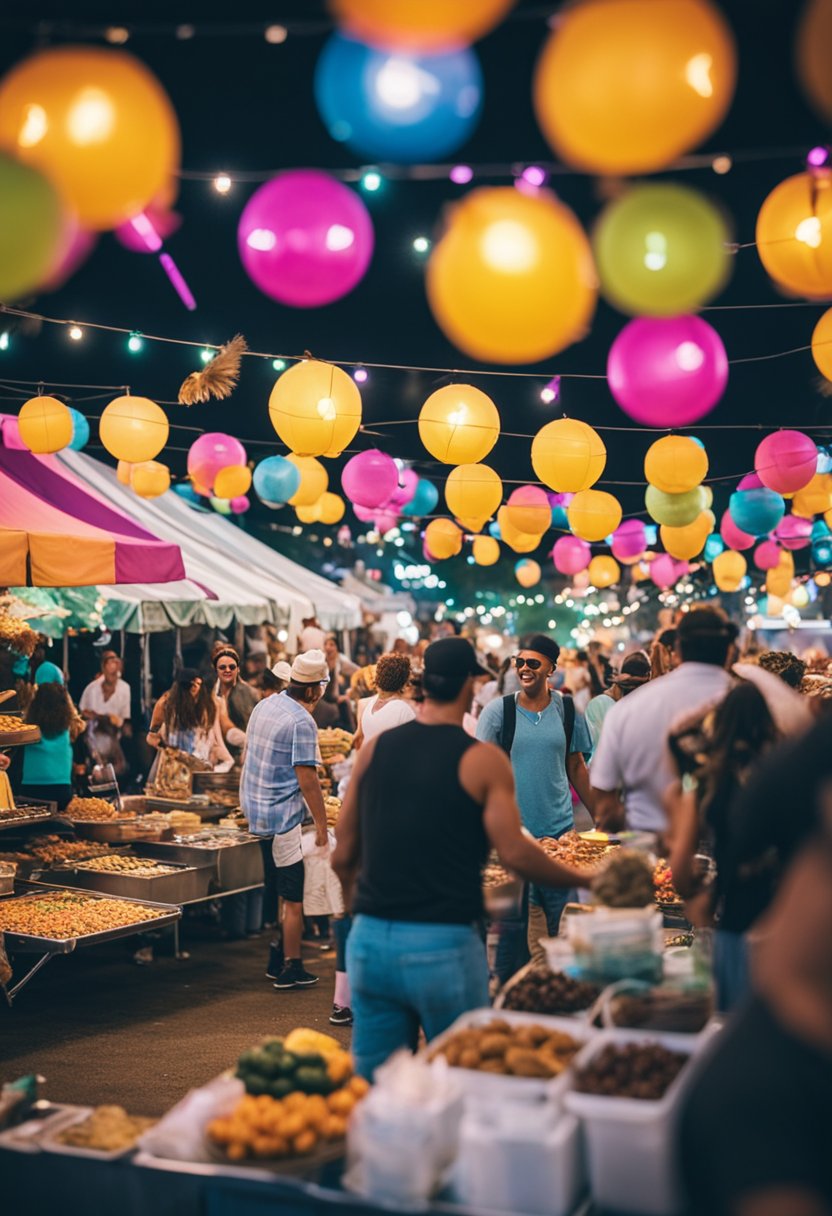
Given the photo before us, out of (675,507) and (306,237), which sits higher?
(306,237)

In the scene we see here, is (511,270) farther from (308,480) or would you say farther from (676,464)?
(308,480)

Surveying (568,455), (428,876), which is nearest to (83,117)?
(428,876)

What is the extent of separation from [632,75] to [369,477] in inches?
257

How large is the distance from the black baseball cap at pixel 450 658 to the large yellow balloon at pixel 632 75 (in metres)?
1.61

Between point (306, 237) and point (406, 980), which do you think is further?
point (306, 237)

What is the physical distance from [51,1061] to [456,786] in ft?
12.9

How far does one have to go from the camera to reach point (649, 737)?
13.5 feet

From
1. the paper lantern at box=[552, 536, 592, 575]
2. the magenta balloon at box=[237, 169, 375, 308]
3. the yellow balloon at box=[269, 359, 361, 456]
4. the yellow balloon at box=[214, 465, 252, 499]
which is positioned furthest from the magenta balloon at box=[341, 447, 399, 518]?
the paper lantern at box=[552, 536, 592, 575]

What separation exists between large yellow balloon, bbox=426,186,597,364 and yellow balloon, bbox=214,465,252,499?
7220 millimetres

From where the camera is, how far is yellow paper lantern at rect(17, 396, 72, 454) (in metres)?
8.52

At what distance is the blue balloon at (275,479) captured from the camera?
1045 centimetres

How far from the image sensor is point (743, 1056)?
85.0 inches

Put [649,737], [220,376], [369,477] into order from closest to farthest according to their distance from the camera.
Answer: [649,737] < [220,376] < [369,477]

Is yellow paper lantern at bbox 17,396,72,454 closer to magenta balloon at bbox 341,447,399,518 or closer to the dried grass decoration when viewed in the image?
the dried grass decoration
